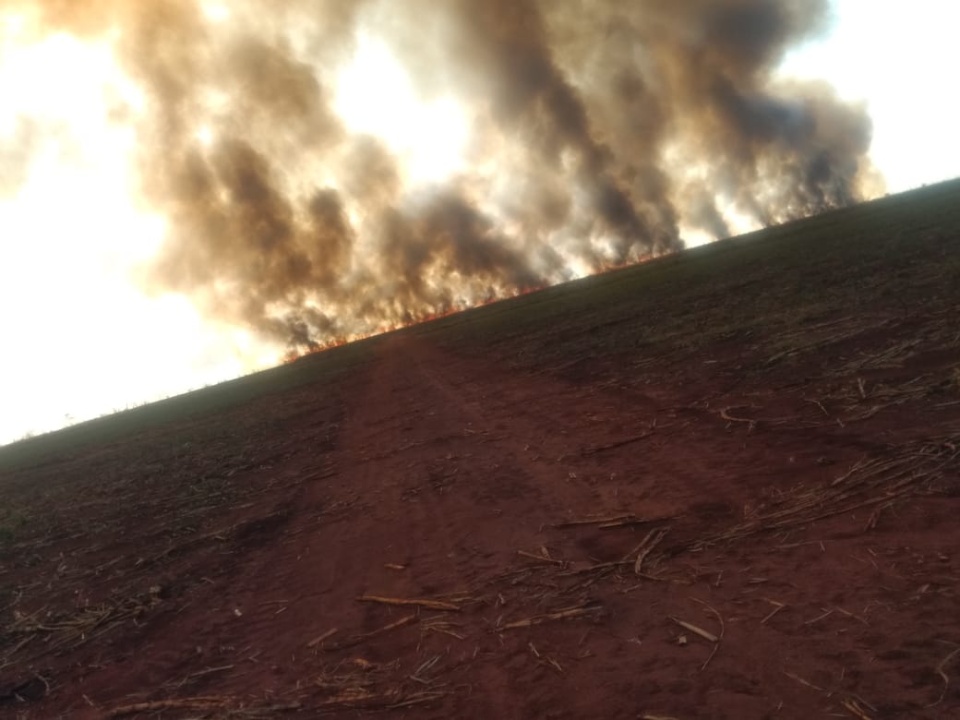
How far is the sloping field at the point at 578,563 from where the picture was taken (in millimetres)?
3412

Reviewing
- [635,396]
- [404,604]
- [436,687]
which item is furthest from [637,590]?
[635,396]

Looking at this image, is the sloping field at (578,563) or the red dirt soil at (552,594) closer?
the red dirt soil at (552,594)

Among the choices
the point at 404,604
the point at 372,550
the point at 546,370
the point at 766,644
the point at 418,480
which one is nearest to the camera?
the point at 766,644

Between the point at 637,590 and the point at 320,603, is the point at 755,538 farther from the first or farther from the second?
the point at 320,603

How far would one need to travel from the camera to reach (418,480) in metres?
8.76

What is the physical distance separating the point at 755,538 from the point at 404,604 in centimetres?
270

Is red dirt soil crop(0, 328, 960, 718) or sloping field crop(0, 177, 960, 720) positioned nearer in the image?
red dirt soil crop(0, 328, 960, 718)

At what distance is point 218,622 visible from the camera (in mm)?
5648

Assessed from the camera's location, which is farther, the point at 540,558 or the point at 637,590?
the point at 540,558

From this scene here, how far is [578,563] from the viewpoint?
16.3 feet

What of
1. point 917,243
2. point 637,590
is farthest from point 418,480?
point 917,243

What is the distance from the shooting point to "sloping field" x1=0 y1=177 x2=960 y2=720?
341cm

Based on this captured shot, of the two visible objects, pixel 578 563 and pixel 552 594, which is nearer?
pixel 552 594

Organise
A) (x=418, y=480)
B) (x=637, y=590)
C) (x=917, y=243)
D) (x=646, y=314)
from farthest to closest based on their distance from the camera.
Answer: (x=646, y=314) → (x=917, y=243) → (x=418, y=480) → (x=637, y=590)
